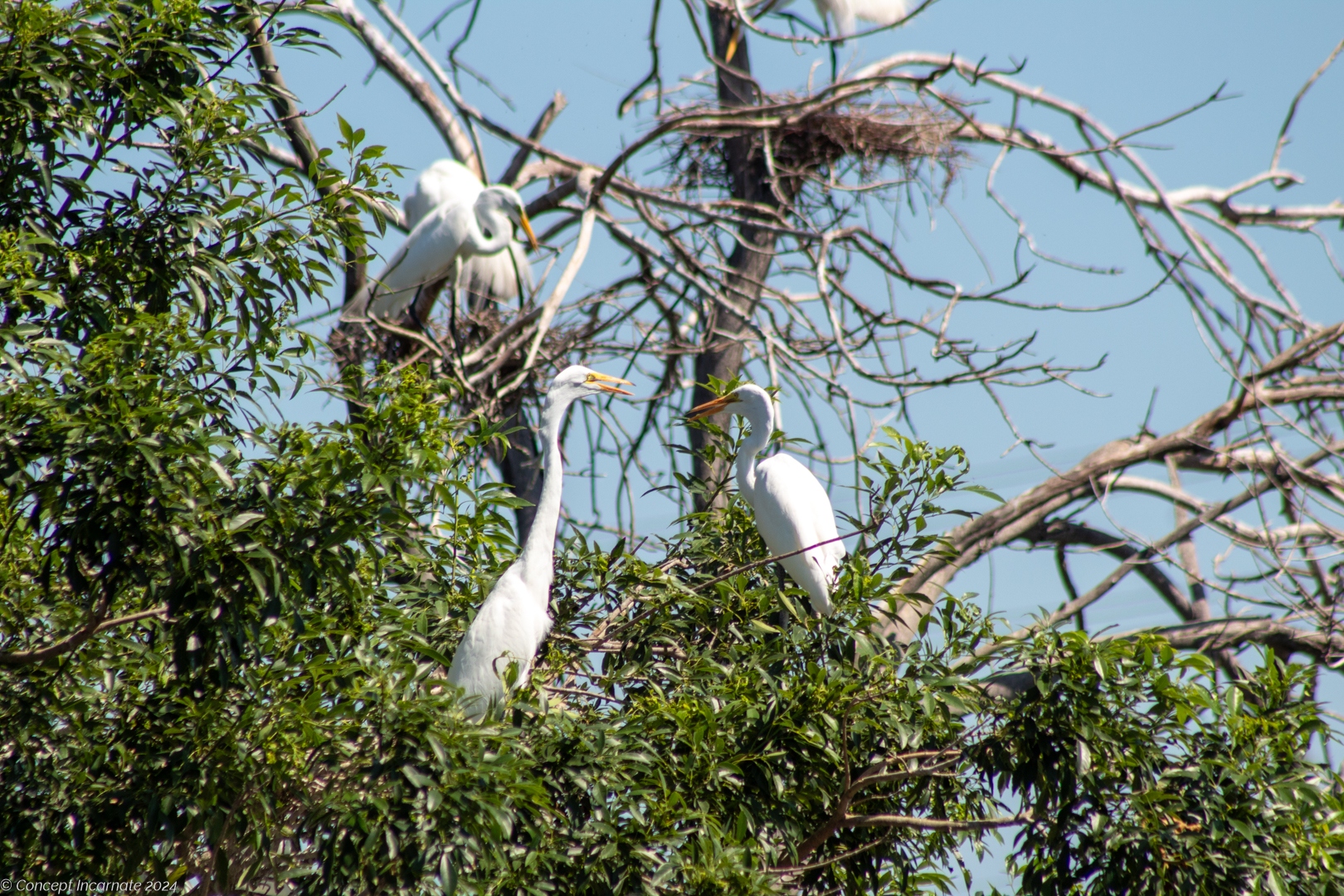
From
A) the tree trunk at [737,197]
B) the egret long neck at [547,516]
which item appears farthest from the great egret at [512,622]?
the tree trunk at [737,197]

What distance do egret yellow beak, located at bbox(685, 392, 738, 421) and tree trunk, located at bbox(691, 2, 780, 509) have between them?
1.38m

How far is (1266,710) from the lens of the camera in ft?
8.79

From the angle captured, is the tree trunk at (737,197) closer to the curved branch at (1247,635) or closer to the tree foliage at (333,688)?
the curved branch at (1247,635)

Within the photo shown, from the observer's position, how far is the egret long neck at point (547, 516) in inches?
127

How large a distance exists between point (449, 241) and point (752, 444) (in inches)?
123

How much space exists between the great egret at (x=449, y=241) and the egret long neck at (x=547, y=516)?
3.20 m

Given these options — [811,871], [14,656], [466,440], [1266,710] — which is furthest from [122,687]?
[1266,710]

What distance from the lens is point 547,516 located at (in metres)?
3.37

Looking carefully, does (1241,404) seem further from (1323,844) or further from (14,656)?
(14,656)

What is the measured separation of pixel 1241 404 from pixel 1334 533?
2.88 ft

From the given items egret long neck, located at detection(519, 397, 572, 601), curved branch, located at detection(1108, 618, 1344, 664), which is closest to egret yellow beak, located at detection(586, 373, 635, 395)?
egret long neck, located at detection(519, 397, 572, 601)

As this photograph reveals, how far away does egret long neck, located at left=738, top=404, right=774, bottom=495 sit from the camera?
13.1 ft

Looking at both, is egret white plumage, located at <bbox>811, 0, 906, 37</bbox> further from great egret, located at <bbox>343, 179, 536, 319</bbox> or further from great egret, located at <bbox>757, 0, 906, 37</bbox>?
great egret, located at <bbox>343, 179, 536, 319</bbox>

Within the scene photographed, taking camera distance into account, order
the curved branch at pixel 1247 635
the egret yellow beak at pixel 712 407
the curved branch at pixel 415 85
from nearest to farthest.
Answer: the egret yellow beak at pixel 712 407 → the curved branch at pixel 1247 635 → the curved branch at pixel 415 85
